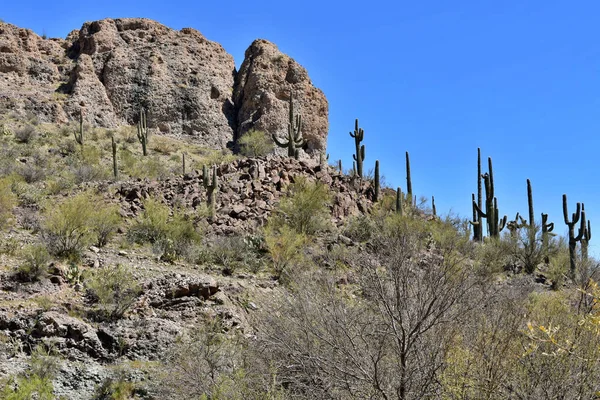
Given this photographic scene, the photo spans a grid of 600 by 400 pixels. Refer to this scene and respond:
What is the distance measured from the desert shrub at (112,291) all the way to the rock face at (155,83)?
26.7m

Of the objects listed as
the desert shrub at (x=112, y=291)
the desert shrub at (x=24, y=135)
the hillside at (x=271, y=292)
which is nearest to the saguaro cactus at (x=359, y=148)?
the hillside at (x=271, y=292)

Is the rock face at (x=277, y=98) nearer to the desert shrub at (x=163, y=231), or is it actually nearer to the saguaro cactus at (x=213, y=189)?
the saguaro cactus at (x=213, y=189)

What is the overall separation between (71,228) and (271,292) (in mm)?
4380

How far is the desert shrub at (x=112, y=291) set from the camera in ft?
30.8

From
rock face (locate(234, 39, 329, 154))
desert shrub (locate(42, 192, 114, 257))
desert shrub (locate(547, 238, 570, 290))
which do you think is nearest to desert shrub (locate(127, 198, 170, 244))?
desert shrub (locate(42, 192, 114, 257))

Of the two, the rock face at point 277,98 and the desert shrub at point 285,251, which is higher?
the rock face at point 277,98

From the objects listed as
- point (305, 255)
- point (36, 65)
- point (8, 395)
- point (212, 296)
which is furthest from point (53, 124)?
point (8, 395)

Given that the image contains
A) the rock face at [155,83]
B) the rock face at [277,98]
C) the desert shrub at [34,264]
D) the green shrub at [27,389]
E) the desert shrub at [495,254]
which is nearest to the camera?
the green shrub at [27,389]

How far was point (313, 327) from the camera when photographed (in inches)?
276

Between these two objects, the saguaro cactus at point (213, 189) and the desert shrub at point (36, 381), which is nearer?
the desert shrub at point (36, 381)

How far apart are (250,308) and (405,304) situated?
481 centimetres

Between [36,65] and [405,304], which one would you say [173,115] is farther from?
[405,304]

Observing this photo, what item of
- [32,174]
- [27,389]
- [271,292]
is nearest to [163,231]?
[271,292]

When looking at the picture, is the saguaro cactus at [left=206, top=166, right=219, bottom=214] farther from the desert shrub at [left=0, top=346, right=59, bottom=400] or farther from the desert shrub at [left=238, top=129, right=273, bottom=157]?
the desert shrub at [left=238, top=129, right=273, bottom=157]
